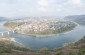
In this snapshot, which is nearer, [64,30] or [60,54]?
[60,54]

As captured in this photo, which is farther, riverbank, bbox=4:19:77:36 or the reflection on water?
riverbank, bbox=4:19:77:36

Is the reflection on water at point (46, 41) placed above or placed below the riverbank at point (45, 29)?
below

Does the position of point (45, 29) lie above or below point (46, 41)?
above

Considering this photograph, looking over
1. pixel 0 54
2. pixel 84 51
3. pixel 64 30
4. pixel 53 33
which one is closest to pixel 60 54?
pixel 84 51

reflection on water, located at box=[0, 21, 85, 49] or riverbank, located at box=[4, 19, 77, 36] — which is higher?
riverbank, located at box=[4, 19, 77, 36]

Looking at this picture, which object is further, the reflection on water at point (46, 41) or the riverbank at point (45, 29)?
the riverbank at point (45, 29)

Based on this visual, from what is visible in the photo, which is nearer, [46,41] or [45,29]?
[46,41]

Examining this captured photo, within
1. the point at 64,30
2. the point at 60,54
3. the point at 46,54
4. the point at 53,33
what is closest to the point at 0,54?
the point at 46,54

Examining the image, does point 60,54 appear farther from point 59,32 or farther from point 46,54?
point 59,32

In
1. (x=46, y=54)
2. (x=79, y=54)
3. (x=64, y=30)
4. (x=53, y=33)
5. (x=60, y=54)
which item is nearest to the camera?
(x=79, y=54)

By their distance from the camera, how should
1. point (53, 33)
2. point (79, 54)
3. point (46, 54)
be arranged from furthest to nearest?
point (53, 33) → point (46, 54) → point (79, 54)
